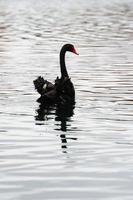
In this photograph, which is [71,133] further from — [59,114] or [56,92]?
[56,92]

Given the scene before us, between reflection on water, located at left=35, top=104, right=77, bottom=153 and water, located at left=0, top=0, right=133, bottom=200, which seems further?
reflection on water, located at left=35, top=104, right=77, bottom=153

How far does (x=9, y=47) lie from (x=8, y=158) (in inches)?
841

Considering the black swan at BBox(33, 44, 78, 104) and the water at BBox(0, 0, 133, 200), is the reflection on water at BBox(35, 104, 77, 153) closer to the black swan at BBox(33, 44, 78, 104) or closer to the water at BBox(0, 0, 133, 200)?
the water at BBox(0, 0, 133, 200)

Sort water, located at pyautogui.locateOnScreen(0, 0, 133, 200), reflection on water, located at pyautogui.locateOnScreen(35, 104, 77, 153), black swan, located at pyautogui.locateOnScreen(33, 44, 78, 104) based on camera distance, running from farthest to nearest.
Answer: black swan, located at pyautogui.locateOnScreen(33, 44, 78, 104) < reflection on water, located at pyautogui.locateOnScreen(35, 104, 77, 153) < water, located at pyautogui.locateOnScreen(0, 0, 133, 200)

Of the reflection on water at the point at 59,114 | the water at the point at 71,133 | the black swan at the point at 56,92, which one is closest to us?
the water at the point at 71,133

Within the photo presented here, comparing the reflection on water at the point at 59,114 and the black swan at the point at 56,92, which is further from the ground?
the black swan at the point at 56,92

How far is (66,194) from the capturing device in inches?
339

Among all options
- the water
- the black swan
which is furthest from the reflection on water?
the black swan

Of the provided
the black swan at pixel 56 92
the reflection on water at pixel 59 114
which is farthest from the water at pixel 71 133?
the black swan at pixel 56 92

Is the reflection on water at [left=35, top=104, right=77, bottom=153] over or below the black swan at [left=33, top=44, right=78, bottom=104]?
below

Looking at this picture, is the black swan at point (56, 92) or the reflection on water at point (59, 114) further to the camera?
the black swan at point (56, 92)

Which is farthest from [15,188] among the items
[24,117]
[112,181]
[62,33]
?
[62,33]

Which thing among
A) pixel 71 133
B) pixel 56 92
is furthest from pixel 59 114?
pixel 71 133

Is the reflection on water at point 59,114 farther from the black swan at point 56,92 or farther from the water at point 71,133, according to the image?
the black swan at point 56,92
